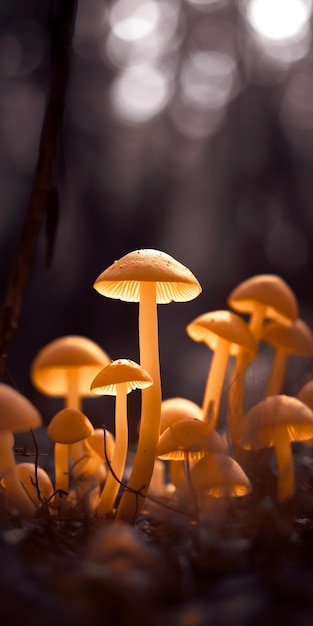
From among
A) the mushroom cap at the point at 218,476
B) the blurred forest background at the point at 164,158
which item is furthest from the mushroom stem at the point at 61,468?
the blurred forest background at the point at 164,158

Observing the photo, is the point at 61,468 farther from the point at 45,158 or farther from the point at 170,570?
the point at 45,158

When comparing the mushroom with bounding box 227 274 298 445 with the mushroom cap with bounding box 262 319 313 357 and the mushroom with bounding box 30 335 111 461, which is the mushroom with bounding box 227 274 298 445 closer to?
the mushroom cap with bounding box 262 319 313 357

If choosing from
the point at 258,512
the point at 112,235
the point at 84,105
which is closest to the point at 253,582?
the point at 258,512

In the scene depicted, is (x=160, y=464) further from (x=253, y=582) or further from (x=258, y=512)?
(x=253, y=582)

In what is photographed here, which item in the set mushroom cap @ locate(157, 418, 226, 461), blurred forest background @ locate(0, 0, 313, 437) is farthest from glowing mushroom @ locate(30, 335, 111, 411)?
blurred forest background @ locate(0, 0, 313, 437)

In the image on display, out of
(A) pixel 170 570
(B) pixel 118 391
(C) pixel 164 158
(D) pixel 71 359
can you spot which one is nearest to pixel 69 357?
(D) pixel 71 359

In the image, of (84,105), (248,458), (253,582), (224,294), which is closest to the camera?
(253,582)
